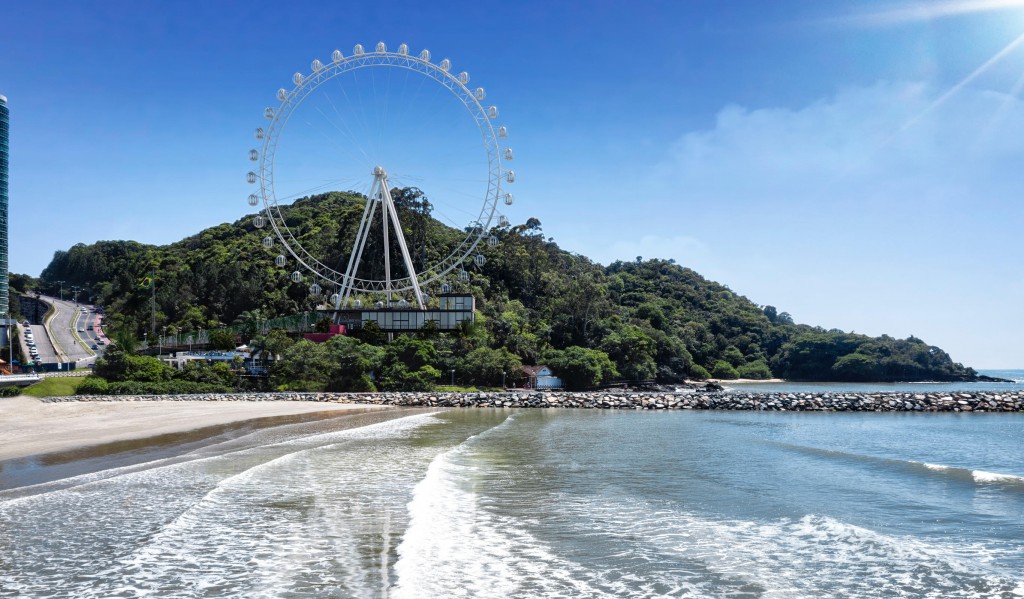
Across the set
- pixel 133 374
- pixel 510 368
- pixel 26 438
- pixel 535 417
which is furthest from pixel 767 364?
pixel 26 438

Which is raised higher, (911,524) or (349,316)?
(349,316)

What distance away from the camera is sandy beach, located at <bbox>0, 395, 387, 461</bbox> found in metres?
24.8

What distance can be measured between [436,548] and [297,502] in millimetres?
4519

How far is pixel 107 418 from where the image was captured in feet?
112

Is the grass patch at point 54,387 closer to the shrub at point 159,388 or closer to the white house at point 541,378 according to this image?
the shrub at point 159,388

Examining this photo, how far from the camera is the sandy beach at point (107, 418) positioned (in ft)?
81.3

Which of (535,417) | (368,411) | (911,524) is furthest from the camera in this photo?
(368,411)

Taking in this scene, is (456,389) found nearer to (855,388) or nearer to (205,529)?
(205,529)

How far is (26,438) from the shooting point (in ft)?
83.4

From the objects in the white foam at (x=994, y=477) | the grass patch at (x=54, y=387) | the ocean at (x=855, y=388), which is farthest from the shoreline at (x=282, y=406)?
the ocean at (x=855, y=388)

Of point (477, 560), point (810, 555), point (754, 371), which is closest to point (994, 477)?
point (810, 555)

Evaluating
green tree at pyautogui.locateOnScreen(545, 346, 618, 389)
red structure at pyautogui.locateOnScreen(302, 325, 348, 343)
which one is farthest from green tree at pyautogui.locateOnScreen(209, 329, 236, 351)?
green tree at pyautogui.locateOnScreen(545, 346, 618, 389)

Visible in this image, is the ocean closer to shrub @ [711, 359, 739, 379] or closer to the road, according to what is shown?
shrub @ [711, 359, 739, 379]

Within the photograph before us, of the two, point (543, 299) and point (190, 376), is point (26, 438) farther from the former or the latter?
point (543, 299)
